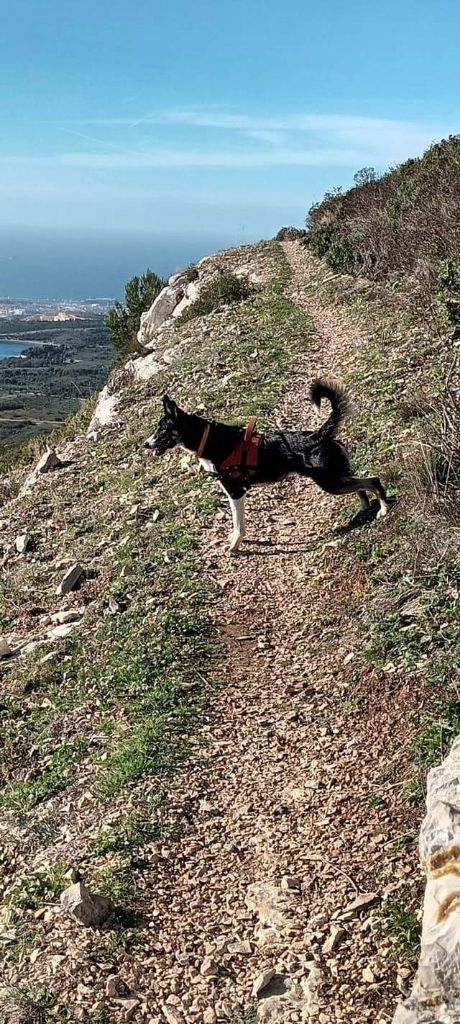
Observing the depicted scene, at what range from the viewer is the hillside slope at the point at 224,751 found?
4.24m

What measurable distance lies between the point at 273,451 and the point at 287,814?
3966 millimetres

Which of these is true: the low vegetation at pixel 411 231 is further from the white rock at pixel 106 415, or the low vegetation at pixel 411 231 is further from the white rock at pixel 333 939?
the white rock at pixel 333 939

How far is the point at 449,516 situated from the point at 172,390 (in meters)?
9.78

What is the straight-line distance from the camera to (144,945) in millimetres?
4469

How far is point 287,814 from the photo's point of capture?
521 centimetres

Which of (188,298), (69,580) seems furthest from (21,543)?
(188,298)

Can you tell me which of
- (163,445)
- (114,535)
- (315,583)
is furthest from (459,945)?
(114,535)

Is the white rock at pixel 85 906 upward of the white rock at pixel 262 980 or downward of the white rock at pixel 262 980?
upward

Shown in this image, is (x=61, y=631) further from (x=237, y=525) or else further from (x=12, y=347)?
(x=12, y=347)

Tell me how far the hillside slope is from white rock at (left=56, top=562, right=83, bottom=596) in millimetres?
145

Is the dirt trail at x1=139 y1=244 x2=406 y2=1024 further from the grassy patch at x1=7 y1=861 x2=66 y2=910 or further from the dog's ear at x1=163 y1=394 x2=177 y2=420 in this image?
the dog's ear at x1=163 y1=394 x2=177 y2=420

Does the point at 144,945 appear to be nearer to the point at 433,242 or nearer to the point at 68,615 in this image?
the point at 68,615

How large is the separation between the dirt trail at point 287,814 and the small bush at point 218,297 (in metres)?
15.8

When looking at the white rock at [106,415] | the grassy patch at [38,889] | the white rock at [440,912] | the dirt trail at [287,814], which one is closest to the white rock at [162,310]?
the white rock at [106,415]
